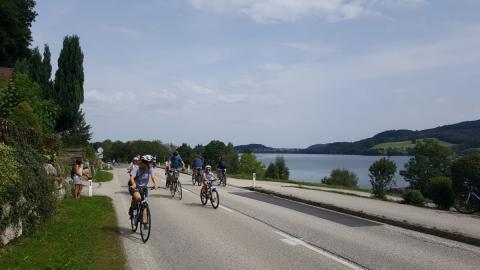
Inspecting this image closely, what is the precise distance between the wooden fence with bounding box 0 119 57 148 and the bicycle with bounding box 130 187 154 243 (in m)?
3.67

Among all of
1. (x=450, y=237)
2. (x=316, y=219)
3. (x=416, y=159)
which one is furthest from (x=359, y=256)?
(x=416, y=159)

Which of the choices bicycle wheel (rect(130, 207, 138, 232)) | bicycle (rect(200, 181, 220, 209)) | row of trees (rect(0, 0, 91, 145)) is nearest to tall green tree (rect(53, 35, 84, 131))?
row of trees (rect(0, 0, 91, 145))

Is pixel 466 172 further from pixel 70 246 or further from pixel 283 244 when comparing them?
pixel 70 246

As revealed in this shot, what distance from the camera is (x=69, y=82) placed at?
143 feet

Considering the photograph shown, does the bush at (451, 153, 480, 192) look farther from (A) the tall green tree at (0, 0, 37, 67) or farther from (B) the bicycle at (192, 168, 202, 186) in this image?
(A) the tall green tree at (0, 0, 37, 67)

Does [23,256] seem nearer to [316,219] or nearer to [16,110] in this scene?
[316,219]

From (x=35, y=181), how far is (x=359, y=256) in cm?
727

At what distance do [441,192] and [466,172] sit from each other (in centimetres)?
140

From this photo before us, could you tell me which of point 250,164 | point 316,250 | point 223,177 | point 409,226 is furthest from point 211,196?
point 250,164

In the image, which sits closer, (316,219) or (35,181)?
(35,181)

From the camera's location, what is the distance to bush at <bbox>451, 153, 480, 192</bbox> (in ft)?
55.1

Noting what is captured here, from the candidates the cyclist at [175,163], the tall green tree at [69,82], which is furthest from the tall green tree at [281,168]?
the cyclist at [175,163]

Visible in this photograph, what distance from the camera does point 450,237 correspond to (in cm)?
1108

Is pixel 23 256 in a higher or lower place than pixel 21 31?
lower
